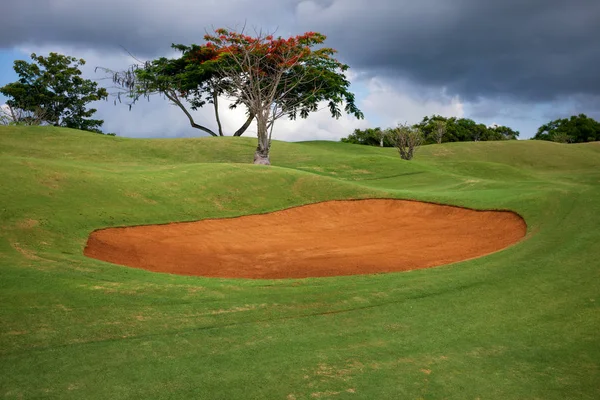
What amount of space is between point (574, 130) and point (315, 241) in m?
83.7

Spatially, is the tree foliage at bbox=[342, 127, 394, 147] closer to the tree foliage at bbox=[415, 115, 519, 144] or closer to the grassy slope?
the tree foliage at bbox=[415, 115, 519, 144]

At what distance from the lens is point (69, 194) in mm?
18938

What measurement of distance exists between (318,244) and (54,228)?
8134 millimetres

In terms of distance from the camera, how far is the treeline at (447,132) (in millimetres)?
82219

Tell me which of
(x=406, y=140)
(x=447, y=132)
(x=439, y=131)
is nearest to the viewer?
(x=406, y=140)

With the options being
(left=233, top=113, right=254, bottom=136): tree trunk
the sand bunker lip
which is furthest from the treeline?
the sand bunker lip

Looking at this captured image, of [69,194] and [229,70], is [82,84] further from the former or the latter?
[69,194]

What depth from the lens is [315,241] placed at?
59.7 ft

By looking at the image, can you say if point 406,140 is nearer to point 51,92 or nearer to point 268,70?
point 268,70

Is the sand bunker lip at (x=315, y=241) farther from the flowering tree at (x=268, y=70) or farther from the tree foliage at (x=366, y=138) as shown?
the tree foliage at (x=366, y=138)

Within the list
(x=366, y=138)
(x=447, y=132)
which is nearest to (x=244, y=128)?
(x=366, y=138)

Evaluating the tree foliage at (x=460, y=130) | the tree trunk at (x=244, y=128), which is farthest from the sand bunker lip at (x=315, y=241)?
the tree foliage at (x=460, y=130)

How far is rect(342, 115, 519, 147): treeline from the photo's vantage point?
3237 inches

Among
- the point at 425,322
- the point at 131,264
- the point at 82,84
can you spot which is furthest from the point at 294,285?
the point at 82,84
